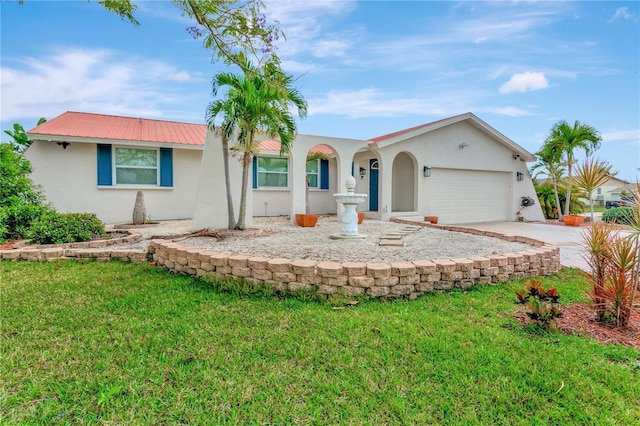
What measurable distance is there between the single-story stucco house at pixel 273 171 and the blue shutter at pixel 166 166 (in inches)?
1.4

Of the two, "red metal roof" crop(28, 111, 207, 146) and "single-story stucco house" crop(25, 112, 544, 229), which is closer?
"single-story stucco house" crop(25, 112, 544, 229)

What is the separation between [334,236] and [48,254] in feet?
19.4

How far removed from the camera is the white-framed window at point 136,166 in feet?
37.4

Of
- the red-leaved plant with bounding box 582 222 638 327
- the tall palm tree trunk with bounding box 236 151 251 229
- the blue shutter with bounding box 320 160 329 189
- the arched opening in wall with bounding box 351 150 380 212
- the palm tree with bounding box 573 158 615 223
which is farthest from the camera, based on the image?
the blue shutter with bounding box 320 160 329 189

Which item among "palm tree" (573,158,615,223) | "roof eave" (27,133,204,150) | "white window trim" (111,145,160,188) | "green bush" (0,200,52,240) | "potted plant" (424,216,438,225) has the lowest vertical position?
"potted plant" (424,216,438,225)

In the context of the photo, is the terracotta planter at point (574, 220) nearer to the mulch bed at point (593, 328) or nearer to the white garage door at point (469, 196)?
the white garage door at point (469, 196)

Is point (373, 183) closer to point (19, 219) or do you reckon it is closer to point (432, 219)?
point (432, 219)

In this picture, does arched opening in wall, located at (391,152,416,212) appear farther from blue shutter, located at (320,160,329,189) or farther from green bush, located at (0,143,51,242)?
green bush, located at (0,143,51,242)

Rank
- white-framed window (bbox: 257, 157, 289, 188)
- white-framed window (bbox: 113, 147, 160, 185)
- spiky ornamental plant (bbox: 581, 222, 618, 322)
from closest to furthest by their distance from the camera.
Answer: spiky ornamental plant (bbox: 581, 222, 618, 322) < white-framed window (bbox: 113, 147, 160, 185) < white-framed window (bbox: 257, 157, 289, 188)

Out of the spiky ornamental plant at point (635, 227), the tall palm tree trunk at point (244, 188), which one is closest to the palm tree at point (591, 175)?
the spiky ornamental plant at point (635, 227)

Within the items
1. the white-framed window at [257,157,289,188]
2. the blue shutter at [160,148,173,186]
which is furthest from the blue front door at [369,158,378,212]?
the blue shutter at [160,148,173,186]

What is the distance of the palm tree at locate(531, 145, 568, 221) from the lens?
1526cm

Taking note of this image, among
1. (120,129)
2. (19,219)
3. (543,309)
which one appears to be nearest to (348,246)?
(543,309)

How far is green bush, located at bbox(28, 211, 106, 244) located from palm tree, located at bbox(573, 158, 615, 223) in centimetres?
935
